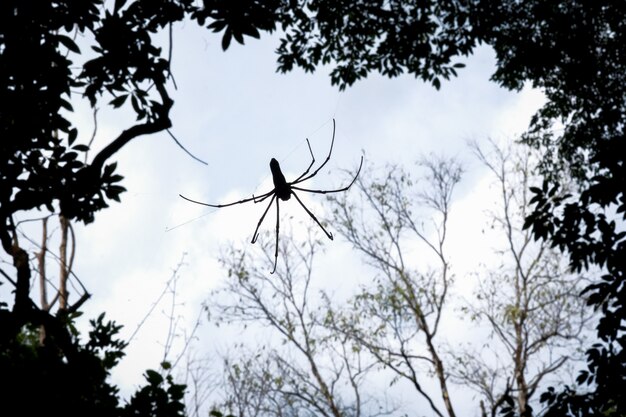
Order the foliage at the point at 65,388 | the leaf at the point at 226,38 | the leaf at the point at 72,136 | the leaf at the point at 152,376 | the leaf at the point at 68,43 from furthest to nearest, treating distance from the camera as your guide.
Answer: the leaf at the point at 226,38
the leaf at the point at 72,136
the leaf at the point at 68,43
the leaf at the point at 152,376
the foliage at the point at 65,388

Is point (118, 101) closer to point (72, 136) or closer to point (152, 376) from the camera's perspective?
point (72, 136)

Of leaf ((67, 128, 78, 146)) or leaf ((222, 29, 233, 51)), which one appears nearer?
leaf ((67, 128, 78, 146))

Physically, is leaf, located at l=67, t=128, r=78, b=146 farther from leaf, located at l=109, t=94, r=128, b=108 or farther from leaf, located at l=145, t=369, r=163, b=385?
leaf, located at l=145, t=369, r=163, b=385

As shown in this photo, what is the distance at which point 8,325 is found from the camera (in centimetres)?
259

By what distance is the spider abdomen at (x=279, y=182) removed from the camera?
2.65 metres

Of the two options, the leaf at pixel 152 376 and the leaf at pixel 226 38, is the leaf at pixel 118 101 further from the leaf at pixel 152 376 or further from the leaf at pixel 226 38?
the leaf at pixel 152 376

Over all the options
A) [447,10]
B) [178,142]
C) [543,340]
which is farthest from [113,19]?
[543,340]

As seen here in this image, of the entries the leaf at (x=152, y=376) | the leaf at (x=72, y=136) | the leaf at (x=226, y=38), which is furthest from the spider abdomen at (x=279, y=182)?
the leaf at (x=72, y=136)

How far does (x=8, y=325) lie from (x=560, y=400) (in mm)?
4337

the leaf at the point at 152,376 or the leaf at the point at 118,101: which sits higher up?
the leaf at the point at 118,101

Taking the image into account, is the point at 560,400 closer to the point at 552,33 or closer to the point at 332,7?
the point at 332,7

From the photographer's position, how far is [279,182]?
8.93 ft

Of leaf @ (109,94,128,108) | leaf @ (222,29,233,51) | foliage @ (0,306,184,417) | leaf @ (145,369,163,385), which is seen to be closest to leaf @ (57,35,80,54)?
leaf @ (109,94,128,108)

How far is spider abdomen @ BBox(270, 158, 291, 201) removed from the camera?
8.70 ft
